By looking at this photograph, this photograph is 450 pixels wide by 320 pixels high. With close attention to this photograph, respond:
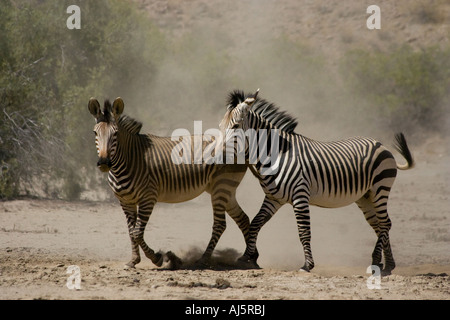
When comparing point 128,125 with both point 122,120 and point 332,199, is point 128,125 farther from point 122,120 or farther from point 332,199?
point 332,199

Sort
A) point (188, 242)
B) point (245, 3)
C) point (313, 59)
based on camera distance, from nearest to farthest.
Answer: point (188, 242) < point (313, 59) < point (245, 3)

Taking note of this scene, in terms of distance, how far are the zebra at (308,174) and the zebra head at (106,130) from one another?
144 centimetres

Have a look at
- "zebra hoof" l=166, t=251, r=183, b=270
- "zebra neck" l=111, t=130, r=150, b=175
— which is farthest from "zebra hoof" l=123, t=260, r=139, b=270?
"zebra neck" l=111, t=130, r=150, b=175

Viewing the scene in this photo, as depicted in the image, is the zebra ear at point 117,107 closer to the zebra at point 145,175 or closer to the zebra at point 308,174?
the zebra at point 145,175

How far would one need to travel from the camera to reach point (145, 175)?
30.1 ft

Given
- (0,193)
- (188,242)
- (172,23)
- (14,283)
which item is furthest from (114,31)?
(172,23)

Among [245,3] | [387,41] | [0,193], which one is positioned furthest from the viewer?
[245,3]

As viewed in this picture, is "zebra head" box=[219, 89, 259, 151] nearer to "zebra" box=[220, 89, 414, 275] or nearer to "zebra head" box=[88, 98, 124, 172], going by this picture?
"zebra" box=[220, 89, 414, 275]

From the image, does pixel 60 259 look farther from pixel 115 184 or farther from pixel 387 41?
pixel 387 41

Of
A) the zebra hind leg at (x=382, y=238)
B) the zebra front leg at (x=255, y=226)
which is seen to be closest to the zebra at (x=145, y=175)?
the zebra front leg at (x=255, y=226)

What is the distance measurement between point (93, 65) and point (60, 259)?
832cm

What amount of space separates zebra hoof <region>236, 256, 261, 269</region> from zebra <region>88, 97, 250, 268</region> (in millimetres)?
424

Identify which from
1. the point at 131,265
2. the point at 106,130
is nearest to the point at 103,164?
the point at 106,130

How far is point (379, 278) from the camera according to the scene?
873 cm
